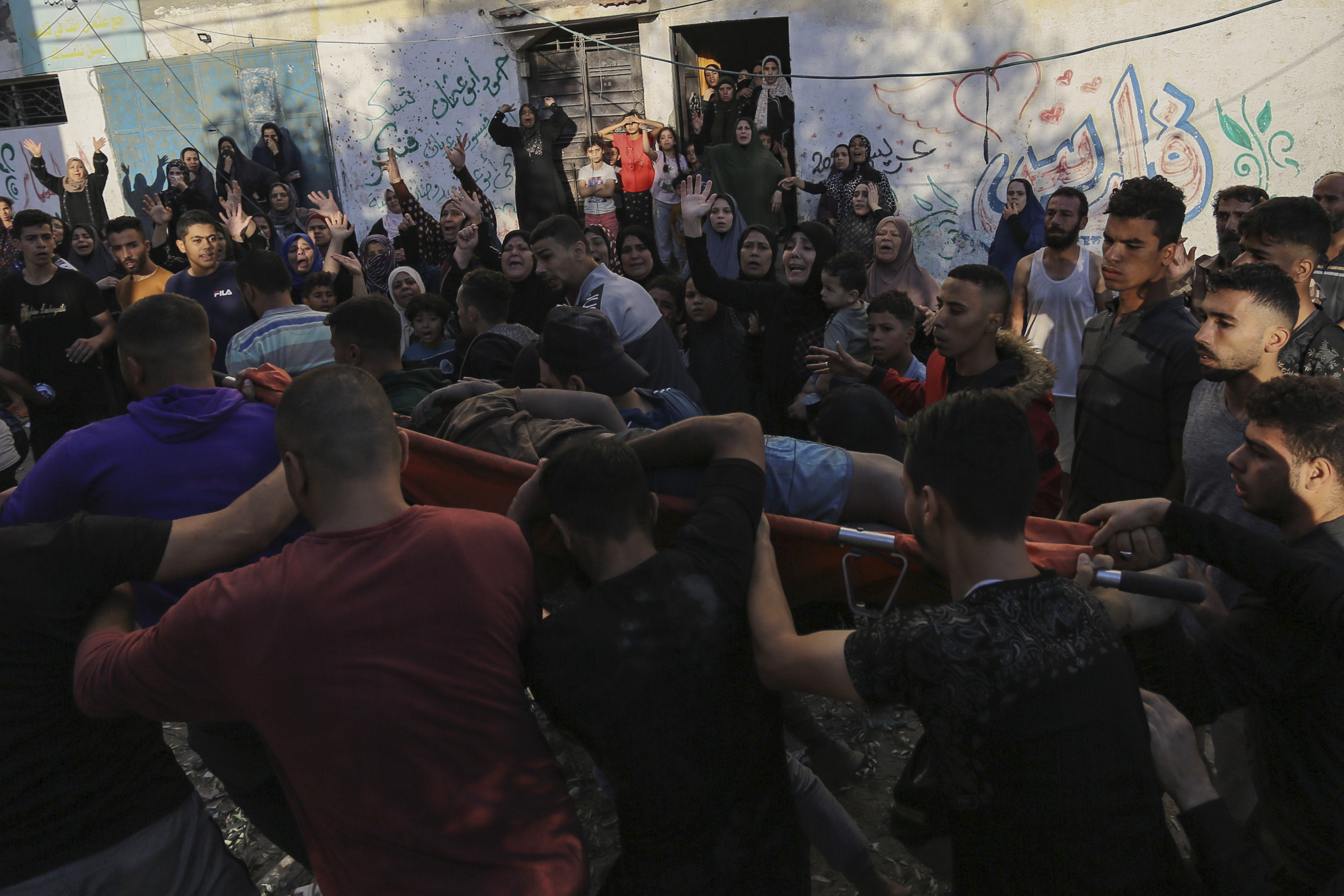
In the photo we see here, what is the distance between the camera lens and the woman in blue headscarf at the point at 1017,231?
22.6ft

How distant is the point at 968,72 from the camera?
9383mm

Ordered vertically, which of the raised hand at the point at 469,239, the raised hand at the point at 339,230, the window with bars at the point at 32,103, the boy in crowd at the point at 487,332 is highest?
the window with bars at the point at 32,103

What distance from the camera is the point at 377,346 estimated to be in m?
3.33

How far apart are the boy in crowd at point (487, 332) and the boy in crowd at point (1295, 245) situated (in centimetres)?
275

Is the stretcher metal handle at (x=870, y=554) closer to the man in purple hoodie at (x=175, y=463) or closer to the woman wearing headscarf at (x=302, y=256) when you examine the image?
the man in purple hoodie at (x=175, y=463)

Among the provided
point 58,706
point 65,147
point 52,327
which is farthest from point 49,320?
point 65,147

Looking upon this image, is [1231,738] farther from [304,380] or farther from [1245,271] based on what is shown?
[304,380]

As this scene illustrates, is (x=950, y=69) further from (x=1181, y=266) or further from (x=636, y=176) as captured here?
(x=1181, y=266)

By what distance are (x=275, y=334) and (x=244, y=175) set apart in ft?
26.8

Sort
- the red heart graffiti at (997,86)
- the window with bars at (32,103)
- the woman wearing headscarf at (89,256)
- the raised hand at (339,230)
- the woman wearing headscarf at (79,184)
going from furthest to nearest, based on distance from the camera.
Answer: the window with bars at (32,103)
the woman wearing headscarf at (79,184)
the red heart graffiti at (997,86)
the woman wearing headscarf at (89,256)
the raised hand at (339,230)

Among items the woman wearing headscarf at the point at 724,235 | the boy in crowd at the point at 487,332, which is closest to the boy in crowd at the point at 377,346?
the boy in crowd at the point at 487,332

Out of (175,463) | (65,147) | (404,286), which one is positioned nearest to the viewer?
(175,463)

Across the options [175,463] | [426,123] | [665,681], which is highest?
[426,123]

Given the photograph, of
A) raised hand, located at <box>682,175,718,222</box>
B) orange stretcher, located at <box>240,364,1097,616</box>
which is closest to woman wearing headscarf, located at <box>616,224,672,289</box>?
raised hand, located at <box>682,175,718,222</box>
